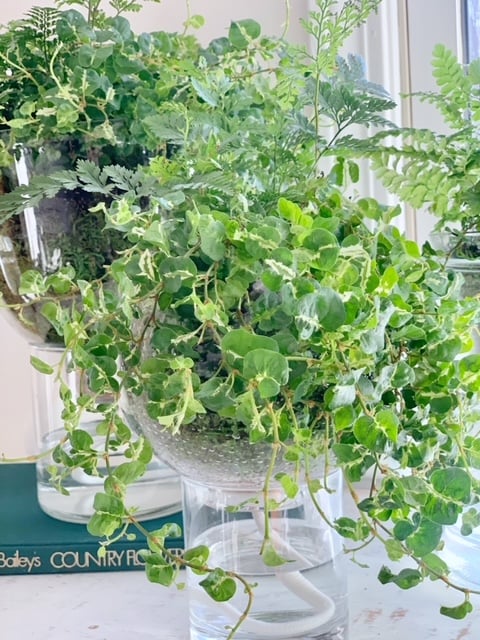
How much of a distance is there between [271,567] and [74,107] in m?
Answer: 0.42

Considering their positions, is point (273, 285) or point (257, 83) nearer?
point (273, 285)

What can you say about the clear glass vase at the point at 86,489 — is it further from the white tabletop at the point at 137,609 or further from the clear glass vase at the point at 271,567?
the clear glass vase at the point at 271,567

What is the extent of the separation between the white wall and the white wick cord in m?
0.44

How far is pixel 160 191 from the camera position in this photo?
1.71 ft

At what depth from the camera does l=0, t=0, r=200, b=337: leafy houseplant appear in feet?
2.37

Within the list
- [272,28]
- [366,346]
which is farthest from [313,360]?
[272,28]

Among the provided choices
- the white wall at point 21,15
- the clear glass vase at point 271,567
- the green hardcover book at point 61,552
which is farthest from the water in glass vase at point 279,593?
the white wall at point 21,15

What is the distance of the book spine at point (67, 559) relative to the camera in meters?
0.76

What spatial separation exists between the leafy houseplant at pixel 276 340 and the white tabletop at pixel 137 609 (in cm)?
15

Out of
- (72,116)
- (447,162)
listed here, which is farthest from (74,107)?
(447,162)

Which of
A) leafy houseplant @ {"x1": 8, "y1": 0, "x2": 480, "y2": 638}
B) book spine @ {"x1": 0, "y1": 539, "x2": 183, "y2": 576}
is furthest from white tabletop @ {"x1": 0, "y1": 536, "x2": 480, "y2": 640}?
leafy houseplant @ {"x1": 8, "y1": 0, "x2": 480, "y2": 638}

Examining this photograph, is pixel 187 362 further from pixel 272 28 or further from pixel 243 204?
pixel 272 28

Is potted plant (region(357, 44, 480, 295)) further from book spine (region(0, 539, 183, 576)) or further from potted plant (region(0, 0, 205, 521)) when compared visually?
book spine (region(0, 539, 183, 576))

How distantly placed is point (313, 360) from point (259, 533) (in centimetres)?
20
